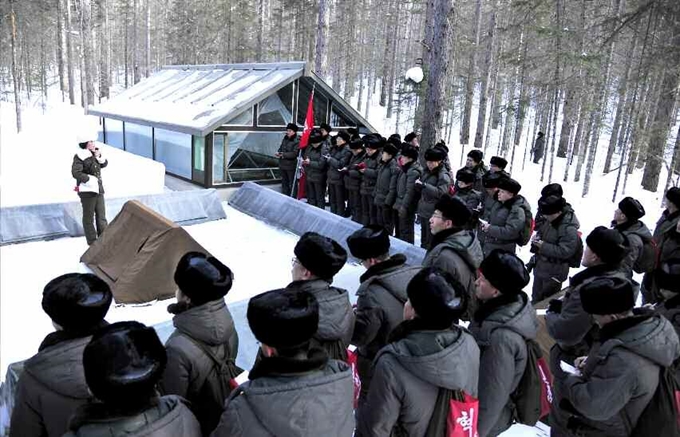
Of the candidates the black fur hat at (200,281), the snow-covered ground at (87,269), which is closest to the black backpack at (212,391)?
the black fur hat at (200,281)

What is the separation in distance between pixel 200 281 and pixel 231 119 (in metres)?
9.11

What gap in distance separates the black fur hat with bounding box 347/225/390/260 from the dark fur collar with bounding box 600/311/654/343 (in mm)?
1368

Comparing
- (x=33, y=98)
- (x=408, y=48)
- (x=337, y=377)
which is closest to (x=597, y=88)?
(x=337, y=377)

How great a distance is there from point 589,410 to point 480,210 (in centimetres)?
526

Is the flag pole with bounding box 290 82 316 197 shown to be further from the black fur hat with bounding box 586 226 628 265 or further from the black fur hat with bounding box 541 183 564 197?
the black fur hat with bounding box 586 226 628 265

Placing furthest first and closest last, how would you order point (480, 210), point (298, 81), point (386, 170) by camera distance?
point (298, 81) → point (386, 170) → point (480, 210)

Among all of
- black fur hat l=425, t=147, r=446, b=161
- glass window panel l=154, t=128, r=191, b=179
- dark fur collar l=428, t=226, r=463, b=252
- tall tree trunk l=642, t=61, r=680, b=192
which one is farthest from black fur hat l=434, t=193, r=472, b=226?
tall tree trunk l=642, t=61, r=680, b=192

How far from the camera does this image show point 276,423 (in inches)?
73.5

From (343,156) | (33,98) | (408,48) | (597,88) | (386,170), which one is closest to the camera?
(386,170)

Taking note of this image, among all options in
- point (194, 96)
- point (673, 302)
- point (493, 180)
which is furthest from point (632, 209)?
point (194, 96)

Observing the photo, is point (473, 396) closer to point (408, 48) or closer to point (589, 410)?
point (589, 410)

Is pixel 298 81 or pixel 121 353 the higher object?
pixel 298 81

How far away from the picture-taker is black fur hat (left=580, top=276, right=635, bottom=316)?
264 cm

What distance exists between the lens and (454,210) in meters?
4.20
